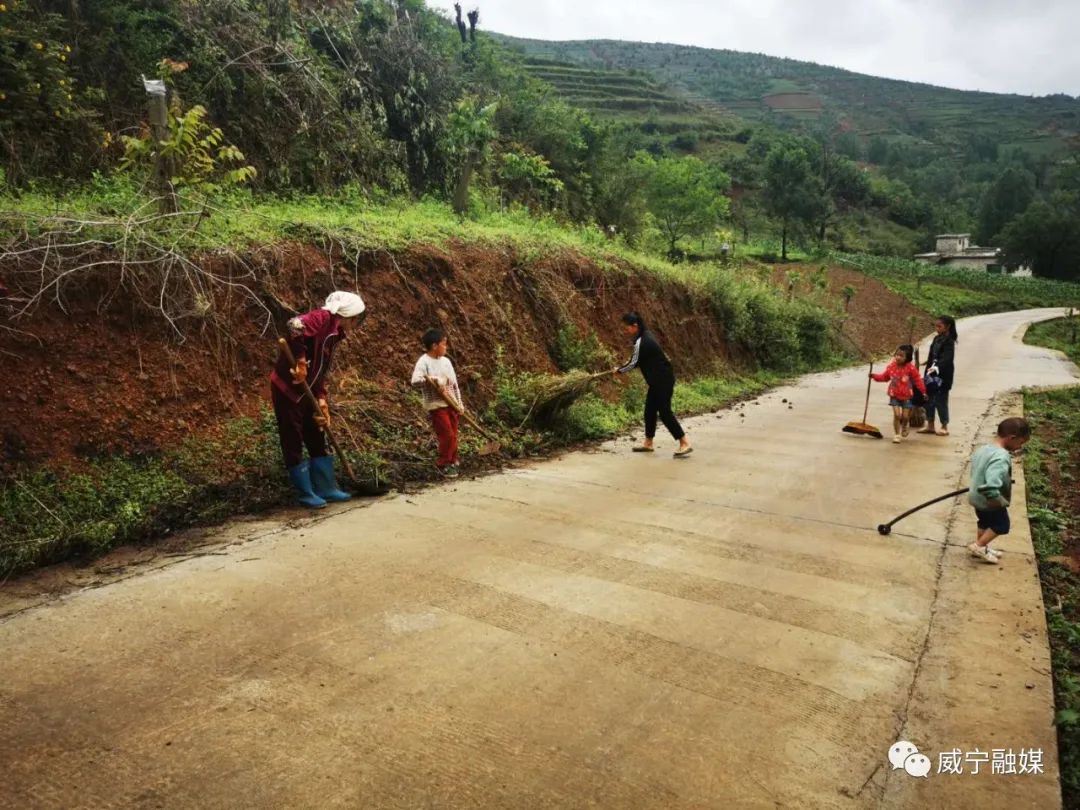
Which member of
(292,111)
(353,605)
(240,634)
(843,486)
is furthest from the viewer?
(292,111)

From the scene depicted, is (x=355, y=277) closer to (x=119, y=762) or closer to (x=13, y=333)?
(x=13, y=333)

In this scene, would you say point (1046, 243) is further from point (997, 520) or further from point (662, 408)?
point (997, 520)

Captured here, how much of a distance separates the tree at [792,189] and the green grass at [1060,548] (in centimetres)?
4699

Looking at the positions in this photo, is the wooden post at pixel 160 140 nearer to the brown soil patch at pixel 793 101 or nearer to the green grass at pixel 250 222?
the green grass at pixel 250 222

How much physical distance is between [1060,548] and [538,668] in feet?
15.2

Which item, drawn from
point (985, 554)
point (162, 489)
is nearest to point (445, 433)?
point (162, 489)

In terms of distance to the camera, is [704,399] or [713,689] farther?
[704,399]

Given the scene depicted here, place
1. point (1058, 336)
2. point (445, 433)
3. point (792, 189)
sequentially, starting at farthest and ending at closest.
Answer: point (792, 189)
point (1058, 336)
point (445, 433)

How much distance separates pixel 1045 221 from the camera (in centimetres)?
6525

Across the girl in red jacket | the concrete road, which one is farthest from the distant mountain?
the concrete road

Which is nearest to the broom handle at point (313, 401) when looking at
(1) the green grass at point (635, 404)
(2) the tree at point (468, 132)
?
(1) the green grass at point (635, 404)

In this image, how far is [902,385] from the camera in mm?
9922

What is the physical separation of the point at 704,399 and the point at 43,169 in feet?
35.1

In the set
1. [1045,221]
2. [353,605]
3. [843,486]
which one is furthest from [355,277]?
[1045,221]
